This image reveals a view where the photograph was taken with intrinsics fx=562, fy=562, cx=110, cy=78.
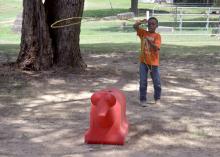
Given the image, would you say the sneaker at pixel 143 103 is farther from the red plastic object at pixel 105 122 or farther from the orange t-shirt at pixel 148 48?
the red plastic object at pixel 105 122

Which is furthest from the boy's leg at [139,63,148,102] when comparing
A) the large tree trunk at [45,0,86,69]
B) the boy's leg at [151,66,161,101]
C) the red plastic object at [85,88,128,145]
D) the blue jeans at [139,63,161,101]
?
the large tree trunk at [45,0,86,69]

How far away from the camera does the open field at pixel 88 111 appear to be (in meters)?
5.99

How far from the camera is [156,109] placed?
7.96 m

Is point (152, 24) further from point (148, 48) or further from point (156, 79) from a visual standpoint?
point (156, 79)

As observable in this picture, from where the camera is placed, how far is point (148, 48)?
26.3 ft

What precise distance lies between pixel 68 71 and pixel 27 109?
2710 mm

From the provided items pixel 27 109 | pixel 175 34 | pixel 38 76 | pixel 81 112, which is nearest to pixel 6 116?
pixel 27 109

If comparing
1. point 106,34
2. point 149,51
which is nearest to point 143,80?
point 149,51

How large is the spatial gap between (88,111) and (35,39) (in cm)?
305

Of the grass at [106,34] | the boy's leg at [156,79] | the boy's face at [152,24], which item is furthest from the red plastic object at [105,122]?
the grass at [106,34]

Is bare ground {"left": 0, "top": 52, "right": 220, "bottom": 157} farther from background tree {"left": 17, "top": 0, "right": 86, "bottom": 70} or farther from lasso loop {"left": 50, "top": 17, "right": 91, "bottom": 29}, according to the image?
lasso loop {"left": 50, "top": 17, "right": 91, "bottom": 29}

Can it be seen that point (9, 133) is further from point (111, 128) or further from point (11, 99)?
point (11, 99)

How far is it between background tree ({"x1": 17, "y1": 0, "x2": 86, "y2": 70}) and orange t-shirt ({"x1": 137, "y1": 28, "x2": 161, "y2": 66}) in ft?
9.08

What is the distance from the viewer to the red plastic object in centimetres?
611
